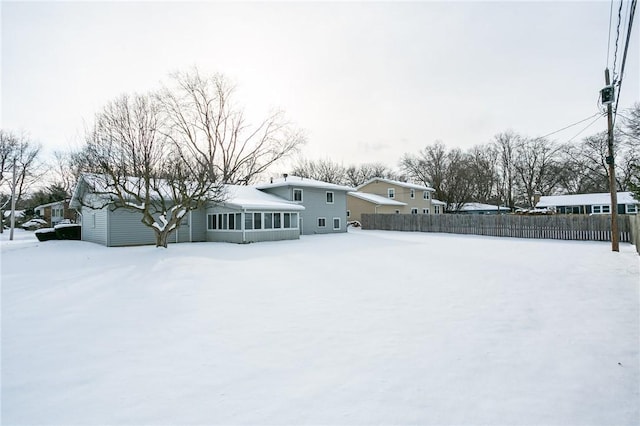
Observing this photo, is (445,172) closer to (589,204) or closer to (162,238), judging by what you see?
(589,204)

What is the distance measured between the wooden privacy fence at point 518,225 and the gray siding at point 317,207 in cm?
456

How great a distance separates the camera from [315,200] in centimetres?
2627

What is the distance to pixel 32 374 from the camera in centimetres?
362

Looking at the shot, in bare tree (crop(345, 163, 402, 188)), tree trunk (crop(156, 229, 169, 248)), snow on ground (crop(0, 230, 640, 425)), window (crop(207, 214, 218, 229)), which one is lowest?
snow on ground (crop(0, 230, 640, 425))

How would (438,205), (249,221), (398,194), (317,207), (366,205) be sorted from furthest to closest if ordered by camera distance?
(438,205) < (398,194) < (366,205) < (317,207) < (249,221)

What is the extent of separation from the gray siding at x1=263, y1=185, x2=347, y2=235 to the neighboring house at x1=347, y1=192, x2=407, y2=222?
5796 mm

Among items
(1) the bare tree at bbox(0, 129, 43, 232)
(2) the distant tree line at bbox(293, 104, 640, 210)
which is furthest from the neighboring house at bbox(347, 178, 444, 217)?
(1) the bare tree at bbox(0, 129, 43, 232)

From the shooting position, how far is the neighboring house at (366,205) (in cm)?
3366

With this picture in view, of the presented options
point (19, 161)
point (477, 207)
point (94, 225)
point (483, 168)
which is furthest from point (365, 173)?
point (19, 161)

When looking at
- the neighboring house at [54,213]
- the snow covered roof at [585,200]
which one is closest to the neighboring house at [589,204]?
the snow covered roof at [585,200]

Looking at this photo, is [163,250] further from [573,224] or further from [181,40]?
[573,224]

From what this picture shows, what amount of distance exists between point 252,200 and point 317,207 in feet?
21.9

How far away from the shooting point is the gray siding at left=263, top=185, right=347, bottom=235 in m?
25.4

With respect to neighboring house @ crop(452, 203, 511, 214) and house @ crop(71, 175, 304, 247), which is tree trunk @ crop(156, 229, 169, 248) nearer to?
house @ crop(71, 175, 304, 247)
